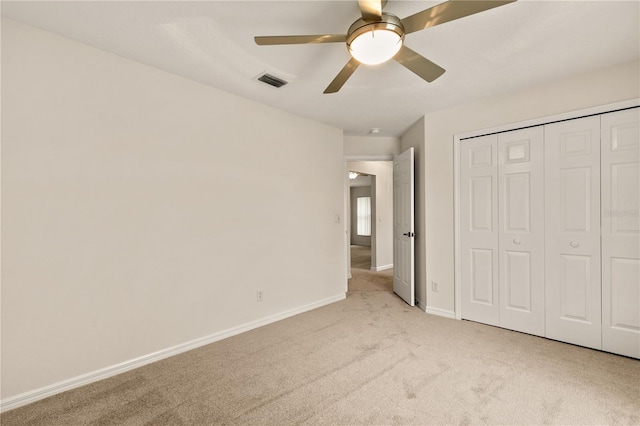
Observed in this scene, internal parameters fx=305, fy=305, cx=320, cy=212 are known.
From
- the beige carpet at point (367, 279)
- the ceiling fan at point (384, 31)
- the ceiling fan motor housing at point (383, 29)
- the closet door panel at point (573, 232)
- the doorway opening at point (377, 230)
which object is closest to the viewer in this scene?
the ceiling fan at point (384, 31)

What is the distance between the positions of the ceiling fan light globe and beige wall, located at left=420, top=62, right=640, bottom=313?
2.05 metres

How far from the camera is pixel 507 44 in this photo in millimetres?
2221

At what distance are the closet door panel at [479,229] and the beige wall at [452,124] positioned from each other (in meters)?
0.14

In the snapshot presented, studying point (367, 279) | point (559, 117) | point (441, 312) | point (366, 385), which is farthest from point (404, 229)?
point (366, 385)

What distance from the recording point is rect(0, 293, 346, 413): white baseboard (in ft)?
6.47

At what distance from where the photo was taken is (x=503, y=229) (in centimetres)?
322

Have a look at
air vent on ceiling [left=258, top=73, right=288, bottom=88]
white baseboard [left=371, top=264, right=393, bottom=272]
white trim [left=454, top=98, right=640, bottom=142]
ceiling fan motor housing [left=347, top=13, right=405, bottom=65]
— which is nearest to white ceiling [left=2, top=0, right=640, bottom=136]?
air vent on ceiling [left=258, top=73, right=288, bottom=88]

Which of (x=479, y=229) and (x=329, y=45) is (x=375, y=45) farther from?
(x=479, y=229)

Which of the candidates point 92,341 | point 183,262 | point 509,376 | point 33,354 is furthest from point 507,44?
point 33,354

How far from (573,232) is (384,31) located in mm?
2563

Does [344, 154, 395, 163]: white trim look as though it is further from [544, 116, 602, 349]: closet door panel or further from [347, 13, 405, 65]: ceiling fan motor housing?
[347, 13, 405, 65]: ceiling fan motor housing

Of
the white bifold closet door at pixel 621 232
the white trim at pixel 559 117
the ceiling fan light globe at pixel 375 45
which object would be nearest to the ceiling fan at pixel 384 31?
A: the ceiling fan light globe at pixel 375 45

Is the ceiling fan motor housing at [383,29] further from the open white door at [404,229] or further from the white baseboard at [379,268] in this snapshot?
the white baseboard at [379,268]

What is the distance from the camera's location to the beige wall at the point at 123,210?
78.7 inches
